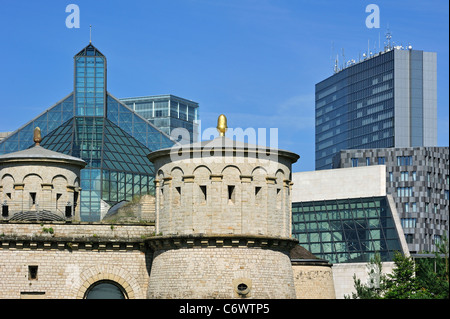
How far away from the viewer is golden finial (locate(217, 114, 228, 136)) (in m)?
57.0

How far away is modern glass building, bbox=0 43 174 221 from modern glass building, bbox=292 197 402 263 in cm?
1882

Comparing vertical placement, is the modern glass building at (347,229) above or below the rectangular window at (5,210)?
below

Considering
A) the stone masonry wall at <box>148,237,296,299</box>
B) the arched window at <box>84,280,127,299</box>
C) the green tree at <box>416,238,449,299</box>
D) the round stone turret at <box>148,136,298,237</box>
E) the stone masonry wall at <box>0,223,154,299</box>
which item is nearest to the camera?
the stone masonry wall at <box>148,237,296,299</box>

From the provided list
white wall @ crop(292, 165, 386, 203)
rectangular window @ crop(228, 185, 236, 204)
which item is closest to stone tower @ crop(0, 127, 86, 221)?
rectangular window @ crop(228, 185, 236, 204)

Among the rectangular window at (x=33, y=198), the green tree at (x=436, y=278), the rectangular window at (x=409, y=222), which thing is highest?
the rectangular window at (x=33, y=198)

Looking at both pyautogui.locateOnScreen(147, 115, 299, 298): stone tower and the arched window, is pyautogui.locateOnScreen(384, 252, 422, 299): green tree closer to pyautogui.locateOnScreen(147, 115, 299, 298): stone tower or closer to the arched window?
pyautogui.locateOnScreen(147, 115, 299, 298): stone tower

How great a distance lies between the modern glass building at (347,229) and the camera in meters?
107

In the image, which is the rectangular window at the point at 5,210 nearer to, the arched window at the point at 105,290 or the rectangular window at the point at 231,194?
the arched window at the point at 105,290

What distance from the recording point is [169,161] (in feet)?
181

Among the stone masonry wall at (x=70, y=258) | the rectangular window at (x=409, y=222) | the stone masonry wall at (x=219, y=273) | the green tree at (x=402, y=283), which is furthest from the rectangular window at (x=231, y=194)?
the rectangular window at (x=409, y=222)

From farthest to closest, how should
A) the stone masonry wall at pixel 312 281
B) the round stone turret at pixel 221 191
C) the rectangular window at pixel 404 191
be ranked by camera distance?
the rectangular window at pixel 404 191 < the stone masonry wall at pixel 312 281 < the round stone turret at pixel 221 191

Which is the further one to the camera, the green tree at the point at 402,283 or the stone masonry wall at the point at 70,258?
the green tree at the point at 402,283

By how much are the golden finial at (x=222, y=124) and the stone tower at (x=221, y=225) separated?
1352mm
